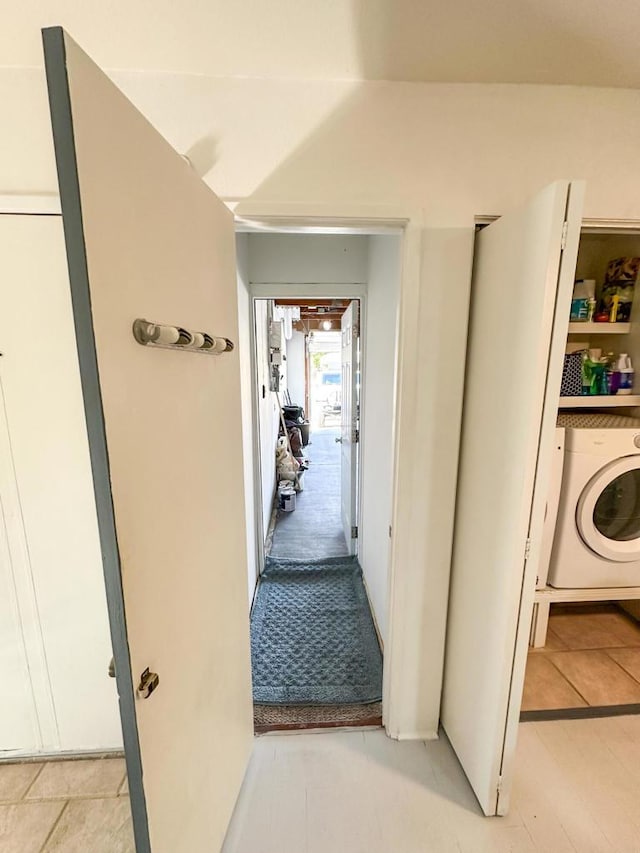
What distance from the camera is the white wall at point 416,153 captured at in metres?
1.19

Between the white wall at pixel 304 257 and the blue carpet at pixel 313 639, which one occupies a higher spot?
the white wall at pixel 304 257

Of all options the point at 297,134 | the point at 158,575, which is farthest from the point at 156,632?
the point at 297,134

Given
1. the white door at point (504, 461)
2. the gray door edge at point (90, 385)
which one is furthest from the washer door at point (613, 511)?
the gray door edge at point (90, 385)

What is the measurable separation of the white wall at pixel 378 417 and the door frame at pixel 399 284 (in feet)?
0.65

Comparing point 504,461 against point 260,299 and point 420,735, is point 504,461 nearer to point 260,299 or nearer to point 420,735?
point 420,735

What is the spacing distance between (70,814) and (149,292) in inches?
73.9

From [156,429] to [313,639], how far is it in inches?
74.2

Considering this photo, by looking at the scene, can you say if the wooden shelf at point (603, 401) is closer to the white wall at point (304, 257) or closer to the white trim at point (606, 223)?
the white trim at point (606, 223)

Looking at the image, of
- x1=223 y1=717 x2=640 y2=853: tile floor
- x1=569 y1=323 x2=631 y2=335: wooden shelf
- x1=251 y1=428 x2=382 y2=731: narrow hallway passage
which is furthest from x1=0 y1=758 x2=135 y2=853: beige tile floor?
x1=569 y1=323 x2=631 y2=335: wooden shelf

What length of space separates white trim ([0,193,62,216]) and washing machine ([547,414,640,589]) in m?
2.31

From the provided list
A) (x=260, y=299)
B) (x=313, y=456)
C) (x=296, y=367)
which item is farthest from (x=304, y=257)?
(x=296, y=367)

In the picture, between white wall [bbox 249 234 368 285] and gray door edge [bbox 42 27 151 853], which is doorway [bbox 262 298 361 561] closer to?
white wall [bbox 249 234 368 285]

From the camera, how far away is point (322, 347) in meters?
9.66

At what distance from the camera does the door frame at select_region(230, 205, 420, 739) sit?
123 centimetres
